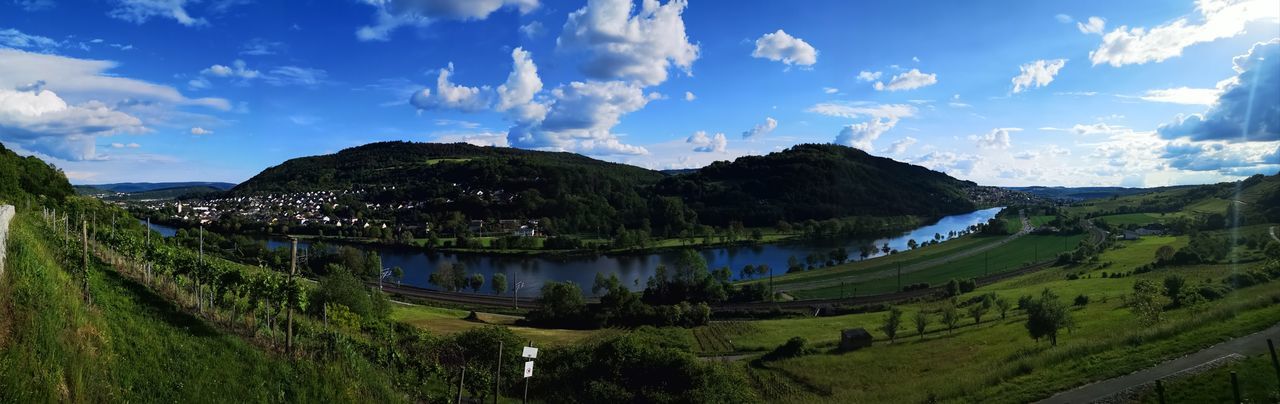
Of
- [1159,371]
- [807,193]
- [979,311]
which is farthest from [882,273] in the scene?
[807,193]

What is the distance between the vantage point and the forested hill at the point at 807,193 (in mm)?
153875

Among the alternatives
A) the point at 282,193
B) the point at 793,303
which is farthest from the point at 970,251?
the point at 282,193

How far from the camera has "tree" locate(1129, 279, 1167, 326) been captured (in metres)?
24.0

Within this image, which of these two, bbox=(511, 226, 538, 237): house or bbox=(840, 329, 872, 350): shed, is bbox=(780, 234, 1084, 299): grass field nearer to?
bbox=(840, 329, 872, 350): shed

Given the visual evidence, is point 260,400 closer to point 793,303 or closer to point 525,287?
point 793,303

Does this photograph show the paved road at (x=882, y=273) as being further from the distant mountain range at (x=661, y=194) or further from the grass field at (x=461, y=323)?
the distant mountain range at (x=661, y=194)

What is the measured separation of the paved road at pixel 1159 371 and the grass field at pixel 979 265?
50.1 m

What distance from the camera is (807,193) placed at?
168m

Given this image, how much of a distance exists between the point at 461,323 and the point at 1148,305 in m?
38.0

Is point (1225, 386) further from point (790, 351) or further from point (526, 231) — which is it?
point (526, 231)

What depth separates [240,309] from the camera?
50.8 feet

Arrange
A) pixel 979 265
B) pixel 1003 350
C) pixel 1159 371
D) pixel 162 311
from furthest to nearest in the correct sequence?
pixel 979 265
pixel 1003 350
pixel 1159 371
pixel 162 311

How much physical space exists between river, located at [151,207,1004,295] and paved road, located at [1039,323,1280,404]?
60.4m

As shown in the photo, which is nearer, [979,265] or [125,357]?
[125,357]
